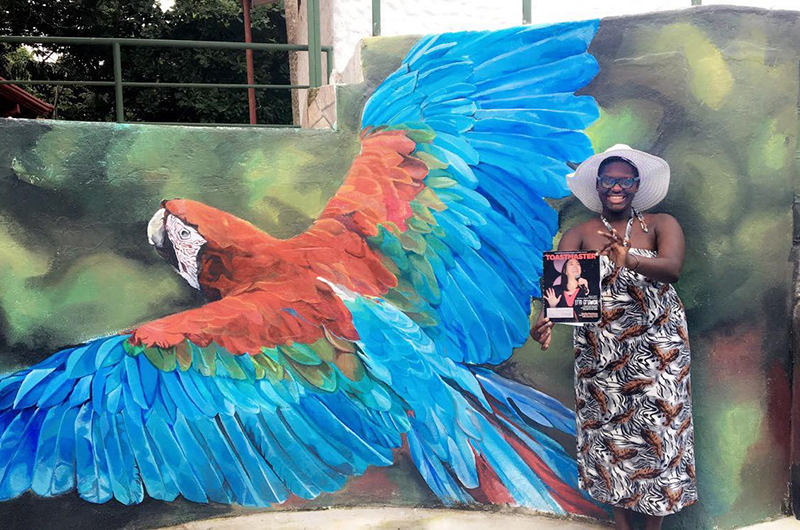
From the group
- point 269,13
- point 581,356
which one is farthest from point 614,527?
point 269,13

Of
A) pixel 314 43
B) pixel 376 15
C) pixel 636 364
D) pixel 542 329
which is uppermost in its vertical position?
→ pixel 376 15

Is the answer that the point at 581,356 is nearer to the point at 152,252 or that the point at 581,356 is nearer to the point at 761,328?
the point at 761,328

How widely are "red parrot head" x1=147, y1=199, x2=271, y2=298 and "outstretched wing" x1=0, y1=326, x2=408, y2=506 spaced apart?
0.37 m

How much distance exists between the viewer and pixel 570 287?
3.29 metres

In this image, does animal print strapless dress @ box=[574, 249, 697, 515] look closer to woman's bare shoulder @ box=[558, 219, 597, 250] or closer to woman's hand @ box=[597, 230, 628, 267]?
woman's hand @ box=[597, 230, 628, 267]

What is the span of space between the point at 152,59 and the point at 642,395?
752 inches

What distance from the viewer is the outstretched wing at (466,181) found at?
3.97 meters

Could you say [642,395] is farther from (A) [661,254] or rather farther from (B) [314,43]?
(B) [314,43]

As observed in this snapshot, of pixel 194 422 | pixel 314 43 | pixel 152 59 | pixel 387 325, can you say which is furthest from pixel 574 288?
pixel 152 59

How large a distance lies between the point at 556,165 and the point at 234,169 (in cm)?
170

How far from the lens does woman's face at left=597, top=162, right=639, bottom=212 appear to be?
347cm

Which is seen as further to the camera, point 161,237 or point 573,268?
point 161,237

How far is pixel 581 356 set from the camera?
138 inches

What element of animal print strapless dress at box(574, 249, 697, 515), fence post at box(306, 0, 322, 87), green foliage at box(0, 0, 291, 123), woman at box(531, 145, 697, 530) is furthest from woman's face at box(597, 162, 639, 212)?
green foliage at box(0, 0, 291, 123)
